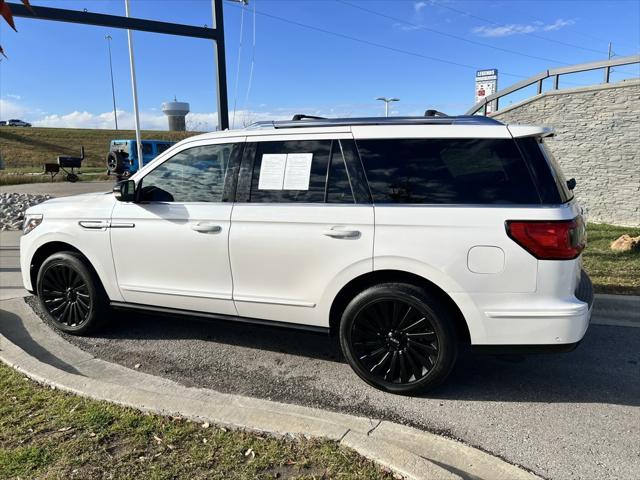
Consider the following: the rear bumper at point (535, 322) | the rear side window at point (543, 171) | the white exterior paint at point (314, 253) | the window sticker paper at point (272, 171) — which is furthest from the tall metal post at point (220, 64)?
the rear bumper at point (535, 322)

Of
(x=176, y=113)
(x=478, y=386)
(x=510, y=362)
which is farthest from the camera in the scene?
(x=176, y=113)

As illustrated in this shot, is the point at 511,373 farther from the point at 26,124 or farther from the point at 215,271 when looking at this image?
the point at 26,124

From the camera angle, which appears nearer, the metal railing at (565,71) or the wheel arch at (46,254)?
the wheel arch at (46,254)

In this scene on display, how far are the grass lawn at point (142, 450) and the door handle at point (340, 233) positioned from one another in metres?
1.35

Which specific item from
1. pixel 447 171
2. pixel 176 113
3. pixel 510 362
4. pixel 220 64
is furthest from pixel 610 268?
pixel 176 113

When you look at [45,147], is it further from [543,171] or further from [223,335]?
[543,171]

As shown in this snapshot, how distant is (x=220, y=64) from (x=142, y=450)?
6916 millimetres

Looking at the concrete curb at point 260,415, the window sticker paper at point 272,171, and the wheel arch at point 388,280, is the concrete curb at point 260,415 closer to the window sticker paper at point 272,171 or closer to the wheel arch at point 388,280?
the wheel arch at point 388,280

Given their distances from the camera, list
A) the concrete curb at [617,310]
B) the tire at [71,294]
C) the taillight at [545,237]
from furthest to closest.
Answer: the concrete curb at [617,310] → the tire at [71,294] → the taillight at [545,237]

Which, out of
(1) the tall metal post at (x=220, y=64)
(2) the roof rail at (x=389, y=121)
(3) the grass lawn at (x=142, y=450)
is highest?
(1) the tall metal post at (x=220, y=64)

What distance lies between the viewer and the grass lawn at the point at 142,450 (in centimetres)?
247

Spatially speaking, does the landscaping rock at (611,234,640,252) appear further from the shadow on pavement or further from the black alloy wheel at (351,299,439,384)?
the shadow on pavement

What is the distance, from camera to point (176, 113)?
92812 mm

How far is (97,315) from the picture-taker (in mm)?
4484
